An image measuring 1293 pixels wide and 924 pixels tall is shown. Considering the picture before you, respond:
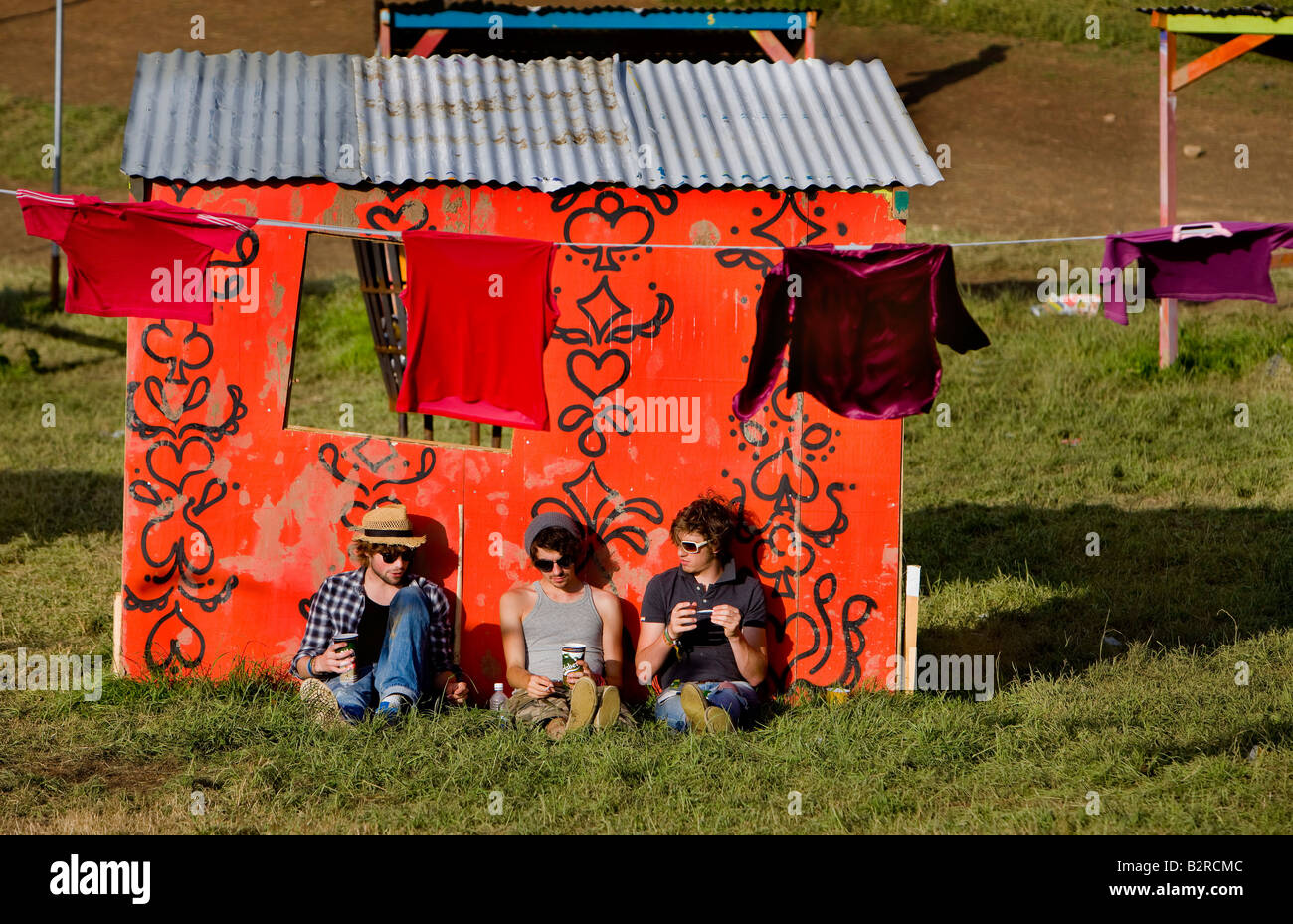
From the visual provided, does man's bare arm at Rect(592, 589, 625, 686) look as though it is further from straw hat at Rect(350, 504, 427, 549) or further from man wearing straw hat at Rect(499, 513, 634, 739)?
straw hat at Rect(350, 504, 427, 549)

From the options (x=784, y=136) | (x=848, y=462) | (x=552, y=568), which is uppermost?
(x=784, y=136)

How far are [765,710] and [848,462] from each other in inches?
53.9

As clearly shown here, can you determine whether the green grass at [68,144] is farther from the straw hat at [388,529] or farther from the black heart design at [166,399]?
the straw hat at [388,529]

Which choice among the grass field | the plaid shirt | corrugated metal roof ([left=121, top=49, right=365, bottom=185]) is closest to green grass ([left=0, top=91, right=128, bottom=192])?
the grass field

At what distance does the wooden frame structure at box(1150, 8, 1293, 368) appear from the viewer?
1203 centimetres

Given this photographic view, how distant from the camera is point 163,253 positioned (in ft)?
20.7

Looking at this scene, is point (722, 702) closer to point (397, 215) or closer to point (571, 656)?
point (571, 656)

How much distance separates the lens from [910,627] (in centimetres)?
683

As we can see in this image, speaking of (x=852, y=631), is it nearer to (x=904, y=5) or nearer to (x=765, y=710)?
(x=765, y=710)

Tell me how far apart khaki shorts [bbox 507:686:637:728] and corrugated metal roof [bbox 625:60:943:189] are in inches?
105

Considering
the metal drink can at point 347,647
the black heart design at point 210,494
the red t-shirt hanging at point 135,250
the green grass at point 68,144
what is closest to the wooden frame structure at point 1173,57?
the metal drink can at point 347,647

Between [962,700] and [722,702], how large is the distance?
139 centimetres
